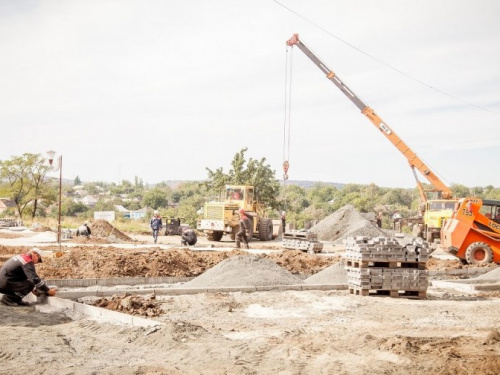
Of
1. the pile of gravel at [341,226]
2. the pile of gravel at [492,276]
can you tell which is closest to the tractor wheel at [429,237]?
the pile of gravel at [341,226]

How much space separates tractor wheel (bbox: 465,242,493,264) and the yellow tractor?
12.1 m

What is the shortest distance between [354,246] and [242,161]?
112ft

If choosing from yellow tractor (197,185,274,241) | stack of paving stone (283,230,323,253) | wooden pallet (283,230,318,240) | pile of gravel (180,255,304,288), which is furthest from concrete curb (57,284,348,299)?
yellow tractor (197,185,274,241)

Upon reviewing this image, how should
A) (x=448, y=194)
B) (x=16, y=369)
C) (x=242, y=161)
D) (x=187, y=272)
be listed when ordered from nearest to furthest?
(x=16, y=369) → (x=187, y=272) → (x=448, y=194) → (x=242, y=161)

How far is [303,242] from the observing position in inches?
919

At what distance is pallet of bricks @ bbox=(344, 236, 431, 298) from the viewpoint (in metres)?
11.9

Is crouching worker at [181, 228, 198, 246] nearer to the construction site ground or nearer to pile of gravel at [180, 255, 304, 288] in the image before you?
the construction site ground

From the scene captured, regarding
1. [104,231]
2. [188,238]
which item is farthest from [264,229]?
[104,231]

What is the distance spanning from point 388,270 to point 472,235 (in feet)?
25.9

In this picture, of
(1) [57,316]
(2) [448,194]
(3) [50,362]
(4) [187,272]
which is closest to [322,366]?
(3) [50,362]

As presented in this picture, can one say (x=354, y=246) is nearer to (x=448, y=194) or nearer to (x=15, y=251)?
(x=15, y=251)

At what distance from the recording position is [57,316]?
9.40m

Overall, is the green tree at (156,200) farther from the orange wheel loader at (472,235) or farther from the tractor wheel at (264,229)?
the orange wheel loader at (472,235)

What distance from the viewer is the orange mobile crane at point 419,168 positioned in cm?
2720
